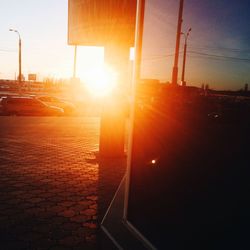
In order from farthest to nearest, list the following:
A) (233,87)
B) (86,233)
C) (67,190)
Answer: (67,190), (86,233), (233,87)

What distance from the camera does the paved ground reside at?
148 inches

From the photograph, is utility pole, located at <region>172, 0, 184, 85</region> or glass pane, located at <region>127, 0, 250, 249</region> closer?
glass pane, located at <region>127, 0, 250, 249</region>

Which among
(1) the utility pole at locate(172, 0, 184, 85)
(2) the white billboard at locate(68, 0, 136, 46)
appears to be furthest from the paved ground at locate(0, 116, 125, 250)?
(2) the white billboard at locate(68, 0, 136, 46)

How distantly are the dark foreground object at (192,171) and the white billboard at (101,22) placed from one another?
4349 millimetres

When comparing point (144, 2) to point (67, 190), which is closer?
point (144, 2)

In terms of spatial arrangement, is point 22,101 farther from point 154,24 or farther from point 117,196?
point 154,24

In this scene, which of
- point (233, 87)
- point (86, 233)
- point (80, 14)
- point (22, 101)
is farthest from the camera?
point (22, 101)

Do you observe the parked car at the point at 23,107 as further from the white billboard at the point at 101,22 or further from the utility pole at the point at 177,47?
the utility pole at the point at 177,47

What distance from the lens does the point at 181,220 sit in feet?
8.53

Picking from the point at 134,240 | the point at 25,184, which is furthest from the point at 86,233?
the point at 25,184

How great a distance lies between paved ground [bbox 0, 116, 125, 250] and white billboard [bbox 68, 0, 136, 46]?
3.11 m

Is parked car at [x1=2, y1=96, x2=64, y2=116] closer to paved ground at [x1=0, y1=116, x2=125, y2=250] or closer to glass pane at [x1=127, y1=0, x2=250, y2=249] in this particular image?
paved ground at [x1=0, y1=116, x2=125, y2=250]

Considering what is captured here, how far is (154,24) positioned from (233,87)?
4.23 feet

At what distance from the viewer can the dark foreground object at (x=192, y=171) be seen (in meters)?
1.99
